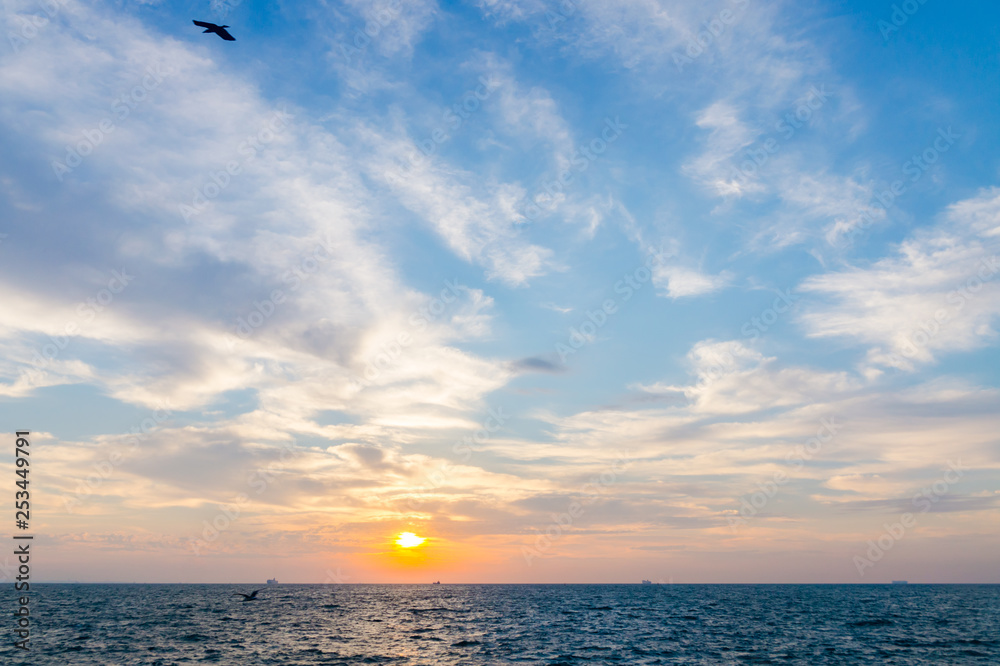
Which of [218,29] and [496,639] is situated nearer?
[218,29]

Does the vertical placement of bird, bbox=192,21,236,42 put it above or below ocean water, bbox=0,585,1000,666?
above

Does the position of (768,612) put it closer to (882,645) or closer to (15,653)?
(882,645)

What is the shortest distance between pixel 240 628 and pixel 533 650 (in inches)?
1753

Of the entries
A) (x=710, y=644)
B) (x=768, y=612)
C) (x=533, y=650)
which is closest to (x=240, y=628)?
(x=533, y=650)

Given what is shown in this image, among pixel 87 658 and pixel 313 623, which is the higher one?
pixel 87 658

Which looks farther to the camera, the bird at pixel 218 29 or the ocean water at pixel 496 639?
the ocean water at pixel 496 639

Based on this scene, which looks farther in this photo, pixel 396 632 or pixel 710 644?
pixel 396 632

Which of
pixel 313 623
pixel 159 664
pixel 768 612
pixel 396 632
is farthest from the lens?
pixel 768 612

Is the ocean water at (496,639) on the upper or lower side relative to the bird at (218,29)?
lower

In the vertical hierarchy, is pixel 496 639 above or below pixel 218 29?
below

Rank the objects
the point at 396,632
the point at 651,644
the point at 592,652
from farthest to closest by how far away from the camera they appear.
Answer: the point at 396,632 → the point at 651,644 → the point at 592,652

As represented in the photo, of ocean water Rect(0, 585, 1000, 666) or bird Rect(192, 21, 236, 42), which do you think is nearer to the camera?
bird Rect(192, 21, 236, 42)

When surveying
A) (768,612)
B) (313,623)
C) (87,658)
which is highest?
(87,658)

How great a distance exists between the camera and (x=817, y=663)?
178 feet
